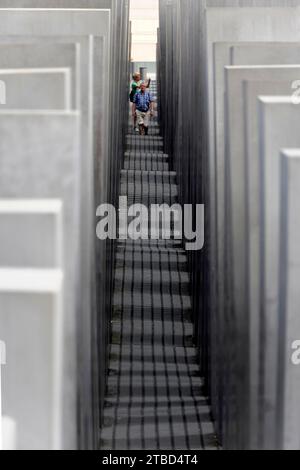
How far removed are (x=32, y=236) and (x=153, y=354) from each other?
641 centimetres

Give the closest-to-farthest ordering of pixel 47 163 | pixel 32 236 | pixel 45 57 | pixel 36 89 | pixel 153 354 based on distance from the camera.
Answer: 1. pixel 32 236
2. pixel 47 163
3. pixel 36 89
4. pixel 45 57
5. pixel 153 354

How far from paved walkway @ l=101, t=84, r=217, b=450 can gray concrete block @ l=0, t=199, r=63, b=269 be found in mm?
3798

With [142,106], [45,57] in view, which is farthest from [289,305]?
[142,106]

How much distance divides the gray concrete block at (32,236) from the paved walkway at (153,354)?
3798 millimetres

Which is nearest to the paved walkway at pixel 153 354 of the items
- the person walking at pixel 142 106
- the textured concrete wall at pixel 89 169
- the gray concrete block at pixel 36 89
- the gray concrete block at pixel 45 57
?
the textured concrete wall at pixel 89 169

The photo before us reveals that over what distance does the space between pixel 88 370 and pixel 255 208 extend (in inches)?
69.4

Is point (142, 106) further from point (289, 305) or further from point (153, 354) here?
point (289, 305)

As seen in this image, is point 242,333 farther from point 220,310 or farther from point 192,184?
point 192,184

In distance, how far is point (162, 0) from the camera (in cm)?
2225

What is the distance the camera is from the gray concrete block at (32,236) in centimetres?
468

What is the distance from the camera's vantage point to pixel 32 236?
4.73 m

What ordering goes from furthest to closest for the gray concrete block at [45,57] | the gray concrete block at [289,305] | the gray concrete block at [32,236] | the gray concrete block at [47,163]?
the gray concrete block at [45,57]
the gray concrete block at [47,163]
the gray concrete block at [289,305]
the gray concrete block at [32,236]

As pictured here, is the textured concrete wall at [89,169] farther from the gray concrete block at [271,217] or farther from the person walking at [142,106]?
the person walking at [142,106]

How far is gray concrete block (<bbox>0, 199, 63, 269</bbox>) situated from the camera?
4.68m
